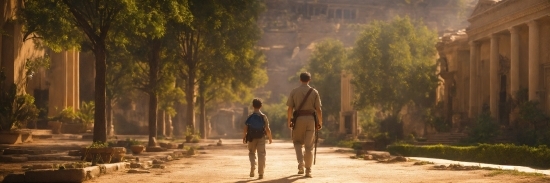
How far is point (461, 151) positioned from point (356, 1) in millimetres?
123990

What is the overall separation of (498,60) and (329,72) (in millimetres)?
38708

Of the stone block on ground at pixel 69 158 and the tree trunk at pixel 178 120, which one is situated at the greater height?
the tree trunk at pixel 178 120

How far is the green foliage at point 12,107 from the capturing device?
105ft

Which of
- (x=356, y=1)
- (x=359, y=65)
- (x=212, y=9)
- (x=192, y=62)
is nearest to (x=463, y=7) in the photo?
(x=356, y=1)

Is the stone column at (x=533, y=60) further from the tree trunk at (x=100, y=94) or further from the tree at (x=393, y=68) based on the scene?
the tree trunk at (x=100, y=94)

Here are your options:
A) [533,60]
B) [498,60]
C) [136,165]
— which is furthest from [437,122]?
[136,165]

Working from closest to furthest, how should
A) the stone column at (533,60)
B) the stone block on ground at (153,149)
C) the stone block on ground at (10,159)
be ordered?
the stone block on ground at (10,159) < the stone block on ground at (153,149) < the stone column at (533,60)

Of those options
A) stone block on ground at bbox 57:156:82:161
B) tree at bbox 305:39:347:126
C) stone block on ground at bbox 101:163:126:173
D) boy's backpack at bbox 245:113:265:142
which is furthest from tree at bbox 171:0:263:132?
tree at bbox 305:39:347:126

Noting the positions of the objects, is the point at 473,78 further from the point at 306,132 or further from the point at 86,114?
the point at 306,132

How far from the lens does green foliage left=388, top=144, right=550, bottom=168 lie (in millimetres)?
26156

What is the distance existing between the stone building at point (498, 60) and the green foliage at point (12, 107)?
23784 mm

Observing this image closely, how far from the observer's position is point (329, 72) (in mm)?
89812

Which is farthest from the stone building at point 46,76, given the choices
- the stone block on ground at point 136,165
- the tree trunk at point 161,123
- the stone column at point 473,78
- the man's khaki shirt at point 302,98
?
the stone column at point 473,78

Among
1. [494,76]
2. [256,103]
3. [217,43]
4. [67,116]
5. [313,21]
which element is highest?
[313,21]
